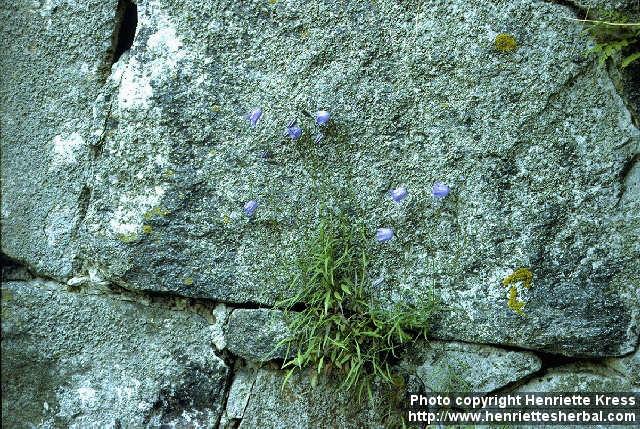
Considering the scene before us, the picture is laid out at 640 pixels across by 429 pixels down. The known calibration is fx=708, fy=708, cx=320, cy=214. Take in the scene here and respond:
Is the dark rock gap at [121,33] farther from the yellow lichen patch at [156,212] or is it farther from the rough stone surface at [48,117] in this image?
the yellow lichen patch at [156,212]

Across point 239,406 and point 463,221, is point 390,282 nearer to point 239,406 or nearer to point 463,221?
point 463,221

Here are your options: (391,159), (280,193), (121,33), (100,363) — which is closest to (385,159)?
(391,159)

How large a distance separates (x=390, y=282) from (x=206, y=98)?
0.85m

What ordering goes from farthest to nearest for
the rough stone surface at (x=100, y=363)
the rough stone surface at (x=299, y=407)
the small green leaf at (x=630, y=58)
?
the rough stone surface at (x=100, y=363), the rough stone surface at (x=299, y=407), the small green leaf at (x=630, y=58)

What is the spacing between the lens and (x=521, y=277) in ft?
7.18

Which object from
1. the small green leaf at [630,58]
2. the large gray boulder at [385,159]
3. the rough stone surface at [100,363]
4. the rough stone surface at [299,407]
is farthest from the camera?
the rough stone surface at [100,363]

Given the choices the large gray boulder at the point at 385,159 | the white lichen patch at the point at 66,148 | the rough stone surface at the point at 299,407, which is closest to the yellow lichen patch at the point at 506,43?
the large gray boulder at the point at 385,159

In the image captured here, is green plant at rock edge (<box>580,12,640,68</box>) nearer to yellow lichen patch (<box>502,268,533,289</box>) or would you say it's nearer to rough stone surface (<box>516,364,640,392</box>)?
yellow lichen patch (<box>502,268,533,289</box>)

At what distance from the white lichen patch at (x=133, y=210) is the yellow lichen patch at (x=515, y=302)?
117 cm

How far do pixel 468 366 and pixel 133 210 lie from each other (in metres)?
1.21

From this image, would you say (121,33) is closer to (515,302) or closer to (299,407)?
(299,407)

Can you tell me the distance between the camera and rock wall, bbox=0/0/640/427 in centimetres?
217

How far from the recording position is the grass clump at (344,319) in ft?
7.30

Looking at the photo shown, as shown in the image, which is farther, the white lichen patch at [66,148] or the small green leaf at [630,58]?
the white lichen patch at [66,148]
